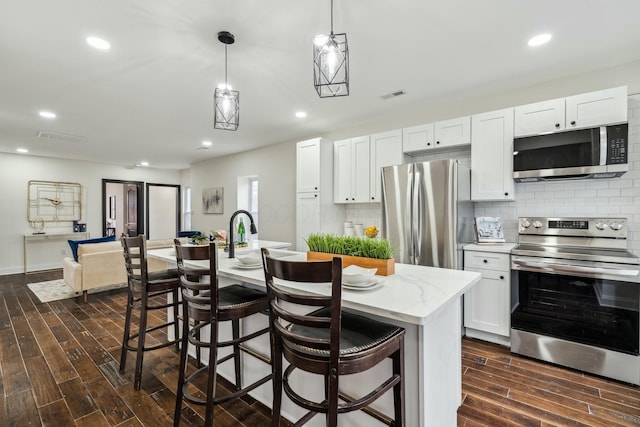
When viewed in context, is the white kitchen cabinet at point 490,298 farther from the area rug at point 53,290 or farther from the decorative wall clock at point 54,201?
the decorative wall clock at point 54,201

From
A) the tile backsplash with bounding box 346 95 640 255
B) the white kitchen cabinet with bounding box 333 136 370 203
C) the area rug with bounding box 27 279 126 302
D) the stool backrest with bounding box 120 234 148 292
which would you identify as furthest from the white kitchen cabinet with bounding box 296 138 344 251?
the area rug with bounding box 27 279 126 302

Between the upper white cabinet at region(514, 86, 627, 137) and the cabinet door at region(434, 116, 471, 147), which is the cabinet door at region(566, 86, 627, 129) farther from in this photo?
the cabinet door at region(434, 116, 471, 147)

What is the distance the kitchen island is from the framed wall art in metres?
5.62

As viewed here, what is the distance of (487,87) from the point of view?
3.28 metres

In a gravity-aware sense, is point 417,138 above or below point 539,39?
below

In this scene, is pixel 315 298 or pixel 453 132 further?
pixel 453 132

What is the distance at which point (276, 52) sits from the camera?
2.59 m

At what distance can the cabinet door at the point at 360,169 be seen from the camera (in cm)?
417

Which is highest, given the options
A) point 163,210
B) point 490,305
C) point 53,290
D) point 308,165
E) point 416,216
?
point 308,165

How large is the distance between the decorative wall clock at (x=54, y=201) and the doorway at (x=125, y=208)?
109 cm

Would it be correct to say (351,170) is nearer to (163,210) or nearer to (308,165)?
(308,165)

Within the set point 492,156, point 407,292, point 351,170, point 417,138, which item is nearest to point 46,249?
point 351,170

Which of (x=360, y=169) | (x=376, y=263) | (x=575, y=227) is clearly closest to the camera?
(x=376, y=263)

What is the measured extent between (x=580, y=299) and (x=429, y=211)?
1.41 m
